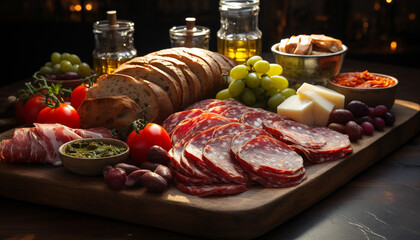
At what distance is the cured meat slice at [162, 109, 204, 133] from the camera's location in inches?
99.0

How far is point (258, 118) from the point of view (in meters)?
2.51

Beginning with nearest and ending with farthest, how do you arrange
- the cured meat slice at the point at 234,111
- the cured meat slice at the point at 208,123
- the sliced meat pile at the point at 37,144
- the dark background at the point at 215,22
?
1. the sliced meat pile at the point at 37,144
2. the cured meat slice at the point at 208,123
3. the cured meat slice at the point at 234,111
4. the dark background at the point at 215,22

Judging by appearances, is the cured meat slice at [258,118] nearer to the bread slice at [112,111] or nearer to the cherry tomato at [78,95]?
the bread slice at [112,111]

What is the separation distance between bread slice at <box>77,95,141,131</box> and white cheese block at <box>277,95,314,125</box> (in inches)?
27.3

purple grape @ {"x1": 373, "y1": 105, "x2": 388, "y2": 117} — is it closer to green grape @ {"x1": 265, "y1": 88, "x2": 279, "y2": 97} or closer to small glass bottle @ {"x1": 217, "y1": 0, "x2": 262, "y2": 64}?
green grape @ {"x1": 265, "y1": 88, "x2": 279, "y2": 97}

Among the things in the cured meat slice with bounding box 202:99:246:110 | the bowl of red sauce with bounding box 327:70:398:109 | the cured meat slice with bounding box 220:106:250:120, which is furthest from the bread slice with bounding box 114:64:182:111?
the bowl of red sauce with bounding box 327:70:398:109

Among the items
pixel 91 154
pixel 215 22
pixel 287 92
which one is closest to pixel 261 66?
pixel 287 92

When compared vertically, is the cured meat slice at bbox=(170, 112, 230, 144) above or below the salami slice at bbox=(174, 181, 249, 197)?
above

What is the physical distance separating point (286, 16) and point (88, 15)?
1.90 meters

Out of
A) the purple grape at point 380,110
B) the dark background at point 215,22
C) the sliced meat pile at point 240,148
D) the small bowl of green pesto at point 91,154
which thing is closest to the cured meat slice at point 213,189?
the sliced meat pile at point 240,148

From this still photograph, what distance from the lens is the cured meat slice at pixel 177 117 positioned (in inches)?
99.0

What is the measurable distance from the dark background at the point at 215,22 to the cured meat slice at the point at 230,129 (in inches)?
115

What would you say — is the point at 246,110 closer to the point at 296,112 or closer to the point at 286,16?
the point at 296,112

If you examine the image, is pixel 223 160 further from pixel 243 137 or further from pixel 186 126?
pixel 186 126
